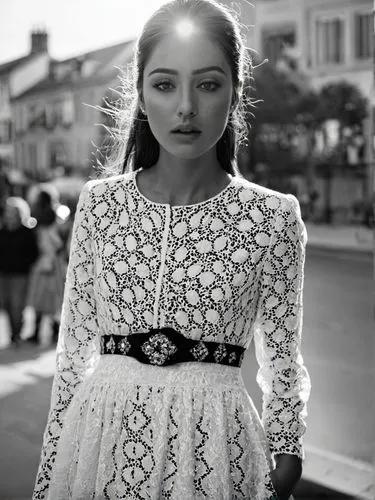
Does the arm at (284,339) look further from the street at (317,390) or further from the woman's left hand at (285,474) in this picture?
the street at (317,390)

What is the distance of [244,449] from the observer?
1.45 metres

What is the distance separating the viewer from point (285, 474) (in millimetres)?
1493

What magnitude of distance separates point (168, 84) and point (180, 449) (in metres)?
0.66

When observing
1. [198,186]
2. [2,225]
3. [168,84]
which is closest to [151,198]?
[198,186]

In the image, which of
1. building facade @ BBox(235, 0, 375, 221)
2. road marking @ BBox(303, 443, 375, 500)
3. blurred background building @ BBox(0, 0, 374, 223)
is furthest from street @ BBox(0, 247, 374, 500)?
building facade @ BBox(235, 0, 375, 221)

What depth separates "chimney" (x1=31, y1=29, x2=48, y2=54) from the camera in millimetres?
4418

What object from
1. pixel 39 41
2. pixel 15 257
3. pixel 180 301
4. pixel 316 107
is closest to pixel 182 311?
pixel 180 301

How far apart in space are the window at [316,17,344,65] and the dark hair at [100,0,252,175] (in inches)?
671

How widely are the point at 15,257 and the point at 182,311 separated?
5.46m

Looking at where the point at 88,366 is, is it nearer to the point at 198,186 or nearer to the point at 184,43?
the point at 198,186

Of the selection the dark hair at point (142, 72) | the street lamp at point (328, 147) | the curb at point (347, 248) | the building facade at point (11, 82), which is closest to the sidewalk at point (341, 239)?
the curb at point (347, 248)

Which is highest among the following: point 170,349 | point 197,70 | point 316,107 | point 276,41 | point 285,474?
point 276,41

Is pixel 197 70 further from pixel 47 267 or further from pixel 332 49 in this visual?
pixel 332 49

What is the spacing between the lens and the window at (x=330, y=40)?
18.1 metres
